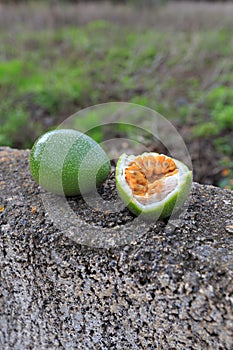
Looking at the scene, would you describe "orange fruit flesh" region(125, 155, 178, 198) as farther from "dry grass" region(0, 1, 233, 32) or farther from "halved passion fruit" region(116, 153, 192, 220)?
"dry grass" region(0, 1, 233, 32)

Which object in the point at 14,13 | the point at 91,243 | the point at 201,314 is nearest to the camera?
the point at 201,314

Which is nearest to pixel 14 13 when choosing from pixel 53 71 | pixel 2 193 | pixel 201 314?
pixel 53 71

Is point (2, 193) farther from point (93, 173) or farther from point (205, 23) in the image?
point (205, 23)

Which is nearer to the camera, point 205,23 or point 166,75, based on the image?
point 166,75

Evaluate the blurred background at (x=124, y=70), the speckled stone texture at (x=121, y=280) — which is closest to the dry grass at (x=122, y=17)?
the blurred background at (x=124, y=70)

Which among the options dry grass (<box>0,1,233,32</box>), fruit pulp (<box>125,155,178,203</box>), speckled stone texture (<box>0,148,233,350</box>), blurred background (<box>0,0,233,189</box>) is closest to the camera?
speckled stone texture (<box>0,148,233,350</box>)

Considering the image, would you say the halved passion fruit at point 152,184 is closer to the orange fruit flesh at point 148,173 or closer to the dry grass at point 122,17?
the orange fruit flesh at point 148,173

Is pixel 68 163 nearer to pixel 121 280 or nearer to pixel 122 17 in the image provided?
pixel 121 280

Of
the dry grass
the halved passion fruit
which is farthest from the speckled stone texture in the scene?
the dry grass
